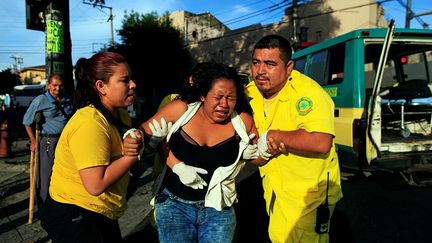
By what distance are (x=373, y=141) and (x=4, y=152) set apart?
352 inches

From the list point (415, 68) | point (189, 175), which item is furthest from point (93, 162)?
point (415, 68)

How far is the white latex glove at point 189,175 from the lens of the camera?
7.02 feet

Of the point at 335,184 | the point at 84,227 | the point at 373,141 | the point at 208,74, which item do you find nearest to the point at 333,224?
the point at 373,141

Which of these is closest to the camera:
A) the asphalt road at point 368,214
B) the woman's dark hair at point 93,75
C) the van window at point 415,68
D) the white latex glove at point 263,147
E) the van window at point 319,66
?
the woman's dark hair at point 93,75

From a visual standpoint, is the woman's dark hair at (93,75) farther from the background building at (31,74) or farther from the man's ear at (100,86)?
the background building at (31,74)

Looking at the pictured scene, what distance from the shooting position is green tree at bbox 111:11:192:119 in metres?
A: 27.6

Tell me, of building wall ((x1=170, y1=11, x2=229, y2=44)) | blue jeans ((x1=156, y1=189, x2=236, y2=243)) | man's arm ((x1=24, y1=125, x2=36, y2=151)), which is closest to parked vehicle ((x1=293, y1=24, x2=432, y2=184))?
blue jeans ((x1=156, y1=189, x2=236, y2=243))

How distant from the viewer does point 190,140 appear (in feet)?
7.38

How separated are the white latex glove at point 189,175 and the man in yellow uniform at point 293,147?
0.43 metres

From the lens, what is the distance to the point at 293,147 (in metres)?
2.12

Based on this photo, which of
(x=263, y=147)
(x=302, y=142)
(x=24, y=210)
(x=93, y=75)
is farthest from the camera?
(x=24, y=210)

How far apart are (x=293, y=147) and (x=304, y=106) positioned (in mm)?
277

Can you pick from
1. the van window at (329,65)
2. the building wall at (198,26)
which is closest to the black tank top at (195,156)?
the van window at (329,65)

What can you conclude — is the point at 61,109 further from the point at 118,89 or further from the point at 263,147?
the point at 263,147
